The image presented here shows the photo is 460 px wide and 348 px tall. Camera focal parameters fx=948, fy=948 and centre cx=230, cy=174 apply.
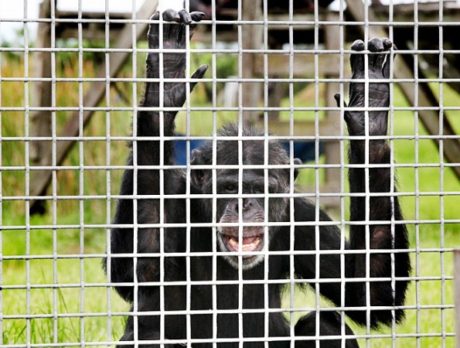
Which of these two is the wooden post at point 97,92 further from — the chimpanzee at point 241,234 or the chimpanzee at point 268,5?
the chimpanzee at point 241,234

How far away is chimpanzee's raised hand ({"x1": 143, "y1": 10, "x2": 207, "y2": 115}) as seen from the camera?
11.7ft

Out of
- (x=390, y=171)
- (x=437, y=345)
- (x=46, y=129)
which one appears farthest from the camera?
(x=46, y=129)

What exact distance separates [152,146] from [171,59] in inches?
14.7

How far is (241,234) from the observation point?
3451 millimetres

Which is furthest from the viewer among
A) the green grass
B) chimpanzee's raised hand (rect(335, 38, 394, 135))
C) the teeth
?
the green grass

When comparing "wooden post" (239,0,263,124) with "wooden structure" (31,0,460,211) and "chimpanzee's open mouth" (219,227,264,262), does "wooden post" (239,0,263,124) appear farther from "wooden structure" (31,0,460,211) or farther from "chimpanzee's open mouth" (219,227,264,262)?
"chimpanzee's open mouth" (219,227,264,262)

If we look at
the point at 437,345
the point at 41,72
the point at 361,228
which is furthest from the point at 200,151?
the point at 41,72

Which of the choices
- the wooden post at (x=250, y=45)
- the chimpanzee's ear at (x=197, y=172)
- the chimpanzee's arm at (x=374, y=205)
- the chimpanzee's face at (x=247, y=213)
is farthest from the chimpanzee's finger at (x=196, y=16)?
the wooden post at (x=250, y=45)

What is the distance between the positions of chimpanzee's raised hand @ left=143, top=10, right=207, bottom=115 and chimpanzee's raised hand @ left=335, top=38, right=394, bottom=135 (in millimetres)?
622

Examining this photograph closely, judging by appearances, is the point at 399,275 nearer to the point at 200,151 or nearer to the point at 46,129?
the point at 200,151

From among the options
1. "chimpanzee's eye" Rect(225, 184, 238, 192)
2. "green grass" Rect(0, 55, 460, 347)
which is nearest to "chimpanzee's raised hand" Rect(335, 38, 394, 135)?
"green grass" Rect(0, 55, 460, 347)

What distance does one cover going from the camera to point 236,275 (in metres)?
4.53

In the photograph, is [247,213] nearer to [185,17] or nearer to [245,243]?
[245,243]

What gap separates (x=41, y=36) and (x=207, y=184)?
4689 mm
